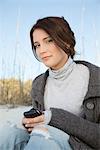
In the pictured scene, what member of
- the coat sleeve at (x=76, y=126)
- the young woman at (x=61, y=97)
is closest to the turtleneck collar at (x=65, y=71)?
the young woman at (x=61, y=97)

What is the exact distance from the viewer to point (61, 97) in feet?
2.67

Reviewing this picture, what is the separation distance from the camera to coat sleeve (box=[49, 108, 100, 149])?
70 cm

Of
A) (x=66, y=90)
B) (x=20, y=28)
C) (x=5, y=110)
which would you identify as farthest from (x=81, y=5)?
(x=5, y=110)

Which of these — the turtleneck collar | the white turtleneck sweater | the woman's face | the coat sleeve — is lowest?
the coat sleeve

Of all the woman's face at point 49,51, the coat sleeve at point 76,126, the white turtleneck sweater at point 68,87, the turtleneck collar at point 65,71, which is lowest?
the coat sleeve at point 76,126

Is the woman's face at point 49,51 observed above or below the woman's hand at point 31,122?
above

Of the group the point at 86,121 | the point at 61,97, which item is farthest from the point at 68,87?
the point at 86,121

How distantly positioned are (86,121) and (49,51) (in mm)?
237

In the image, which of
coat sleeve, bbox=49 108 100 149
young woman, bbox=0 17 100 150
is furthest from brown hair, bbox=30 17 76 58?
coat sleeve, bbox=49 108 100 149

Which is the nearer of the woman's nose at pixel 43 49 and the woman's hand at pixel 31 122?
the woman's hand at pixel 31 122

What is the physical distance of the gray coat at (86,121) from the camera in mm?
700

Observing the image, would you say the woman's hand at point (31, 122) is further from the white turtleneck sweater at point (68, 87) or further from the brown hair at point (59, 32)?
the brown hair at point (59, 32)

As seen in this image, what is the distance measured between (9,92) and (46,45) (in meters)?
0.24

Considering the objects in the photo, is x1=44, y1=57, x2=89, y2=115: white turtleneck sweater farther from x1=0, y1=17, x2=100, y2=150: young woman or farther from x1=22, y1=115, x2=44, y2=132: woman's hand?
x1=22, y1=115, x2=44, y2=132: woman's hand
